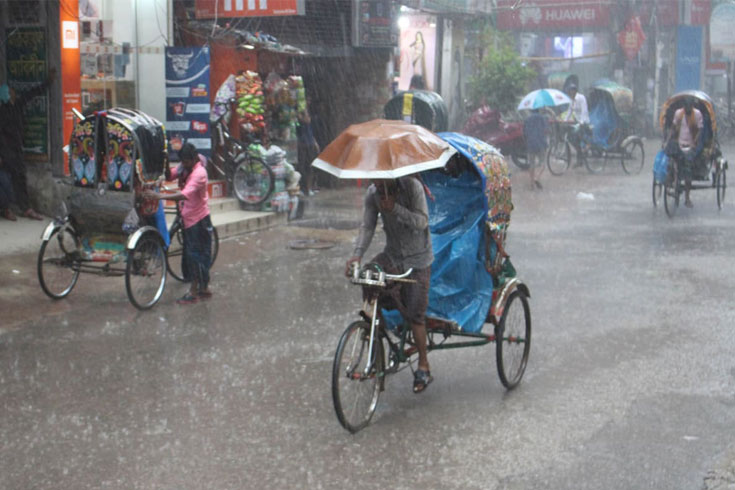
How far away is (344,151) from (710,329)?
4.38 meters

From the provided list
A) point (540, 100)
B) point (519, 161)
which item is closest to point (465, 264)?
point (540, 100)

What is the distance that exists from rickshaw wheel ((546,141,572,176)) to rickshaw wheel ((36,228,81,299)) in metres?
15.4

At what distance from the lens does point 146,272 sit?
362 inches

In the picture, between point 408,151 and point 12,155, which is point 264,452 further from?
point 12,155

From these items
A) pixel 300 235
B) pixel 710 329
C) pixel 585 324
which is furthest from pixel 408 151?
pixel 300 235

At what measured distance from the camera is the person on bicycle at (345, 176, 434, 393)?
6168mm

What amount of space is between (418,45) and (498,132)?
23.8ft

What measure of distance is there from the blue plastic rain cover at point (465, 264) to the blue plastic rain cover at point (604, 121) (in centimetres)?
1820

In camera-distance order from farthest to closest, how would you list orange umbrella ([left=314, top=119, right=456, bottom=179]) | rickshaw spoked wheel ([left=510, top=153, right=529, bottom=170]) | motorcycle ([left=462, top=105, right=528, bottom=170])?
rickshaw spoked wheel ([left=510, top=153, right=529, bottom=170])
motorcycle ([left=462, top=105, right=528, bottom=170])
orange umbrella ([left=314, top=119, right=456, bottom=179])

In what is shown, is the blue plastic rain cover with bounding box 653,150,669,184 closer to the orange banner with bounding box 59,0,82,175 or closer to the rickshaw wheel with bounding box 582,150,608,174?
the rickshaw wheel with bounding box 582,150,608,174

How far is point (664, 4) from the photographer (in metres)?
39.0

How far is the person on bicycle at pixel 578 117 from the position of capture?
Answer: 2420 cm

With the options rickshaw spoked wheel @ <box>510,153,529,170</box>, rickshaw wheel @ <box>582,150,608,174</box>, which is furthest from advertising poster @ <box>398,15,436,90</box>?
rickshaw wheel @ <box>582,150,608,174</box>

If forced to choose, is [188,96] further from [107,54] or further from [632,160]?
[632,160]
